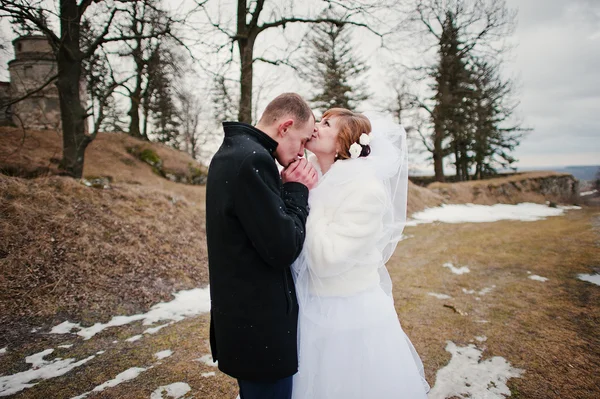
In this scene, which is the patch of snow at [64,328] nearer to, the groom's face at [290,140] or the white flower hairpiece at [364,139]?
the groom's face at [290,140]

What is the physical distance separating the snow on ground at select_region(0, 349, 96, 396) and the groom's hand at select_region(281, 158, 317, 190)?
3.33m

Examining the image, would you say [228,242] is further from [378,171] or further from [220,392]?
[220,392]

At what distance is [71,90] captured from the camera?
316 inches

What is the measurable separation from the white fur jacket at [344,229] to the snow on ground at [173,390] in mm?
1978

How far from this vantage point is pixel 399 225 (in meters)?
2.58

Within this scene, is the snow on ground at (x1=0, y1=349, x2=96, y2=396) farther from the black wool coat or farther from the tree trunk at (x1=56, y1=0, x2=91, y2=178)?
the tree trunk at (x1=56, y1=0, x2=91, y2=178)

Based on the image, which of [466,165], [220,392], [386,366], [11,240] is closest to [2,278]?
[11,240]

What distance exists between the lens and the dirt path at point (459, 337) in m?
3.17

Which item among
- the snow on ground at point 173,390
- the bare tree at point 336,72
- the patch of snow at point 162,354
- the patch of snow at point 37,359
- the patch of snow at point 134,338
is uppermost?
the bare tree at point 336,72

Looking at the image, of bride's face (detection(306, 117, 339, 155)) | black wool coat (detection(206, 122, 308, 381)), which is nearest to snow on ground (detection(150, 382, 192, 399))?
black wool coat (detection(206, 122, 308, 381))

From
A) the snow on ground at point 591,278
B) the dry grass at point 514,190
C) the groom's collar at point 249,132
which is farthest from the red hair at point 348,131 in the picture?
the dry grass at point 514,190

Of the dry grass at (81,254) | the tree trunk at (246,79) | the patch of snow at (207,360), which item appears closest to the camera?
the patch of snow at (207,360)

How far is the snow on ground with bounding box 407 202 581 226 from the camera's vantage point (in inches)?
594

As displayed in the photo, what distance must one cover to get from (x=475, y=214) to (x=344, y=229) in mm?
17480
